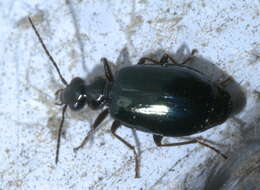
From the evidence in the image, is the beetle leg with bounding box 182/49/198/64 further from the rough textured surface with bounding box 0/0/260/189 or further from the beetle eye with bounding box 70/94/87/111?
the beetle eye with bounding box 70/94/87/111

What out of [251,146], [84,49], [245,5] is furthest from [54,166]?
[245,5]

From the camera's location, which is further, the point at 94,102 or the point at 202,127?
the point at 94,102

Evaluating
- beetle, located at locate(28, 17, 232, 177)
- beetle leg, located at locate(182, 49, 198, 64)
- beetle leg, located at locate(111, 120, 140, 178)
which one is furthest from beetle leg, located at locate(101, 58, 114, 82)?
beetle leg, located at locate(182, 49, 198, 64)

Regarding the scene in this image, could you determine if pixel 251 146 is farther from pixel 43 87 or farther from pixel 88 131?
pixel 43 87

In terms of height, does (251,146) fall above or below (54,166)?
above

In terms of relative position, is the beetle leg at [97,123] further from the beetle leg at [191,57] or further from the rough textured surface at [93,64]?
the beetle leg at [191,57]

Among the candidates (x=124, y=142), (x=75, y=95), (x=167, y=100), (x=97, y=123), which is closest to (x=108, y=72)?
(x=75, y=95)

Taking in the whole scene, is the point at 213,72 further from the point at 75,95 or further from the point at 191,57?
the point at 75,95
